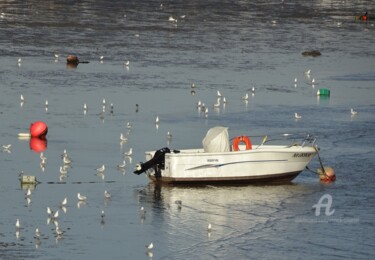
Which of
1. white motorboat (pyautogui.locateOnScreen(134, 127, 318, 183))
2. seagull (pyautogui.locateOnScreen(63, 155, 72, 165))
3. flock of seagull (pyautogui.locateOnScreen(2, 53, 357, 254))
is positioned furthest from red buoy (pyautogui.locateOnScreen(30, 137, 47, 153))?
white motorboat (pyautogui.locateOnScreen(134, 127, 318, 183))

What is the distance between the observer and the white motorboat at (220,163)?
51312 millimetres

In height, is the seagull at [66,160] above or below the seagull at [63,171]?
above

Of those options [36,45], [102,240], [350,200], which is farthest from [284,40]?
[102,240]

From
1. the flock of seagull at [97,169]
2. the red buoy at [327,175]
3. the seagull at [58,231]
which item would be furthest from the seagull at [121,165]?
the seagull at [58,231]

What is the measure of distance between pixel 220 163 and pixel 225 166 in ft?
0.78

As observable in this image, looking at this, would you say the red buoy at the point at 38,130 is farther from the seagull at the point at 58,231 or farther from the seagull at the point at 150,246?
the seagull at the point at 150,246

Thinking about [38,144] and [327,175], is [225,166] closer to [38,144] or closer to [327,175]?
[327,175]

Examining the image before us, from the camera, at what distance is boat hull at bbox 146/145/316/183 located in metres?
51.3

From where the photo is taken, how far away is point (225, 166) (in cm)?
5159

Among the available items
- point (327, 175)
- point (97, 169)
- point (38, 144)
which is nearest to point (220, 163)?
point (327, 175)

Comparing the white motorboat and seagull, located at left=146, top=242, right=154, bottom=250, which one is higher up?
the white motorboat

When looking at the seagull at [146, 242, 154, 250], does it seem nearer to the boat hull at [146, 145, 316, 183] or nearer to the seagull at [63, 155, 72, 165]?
the boat hull at [146, 145, 316, 183]

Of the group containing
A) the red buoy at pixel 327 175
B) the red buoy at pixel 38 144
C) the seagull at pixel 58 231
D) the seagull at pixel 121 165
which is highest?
the red buoy at pixel 38 144

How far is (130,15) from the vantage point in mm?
122000
